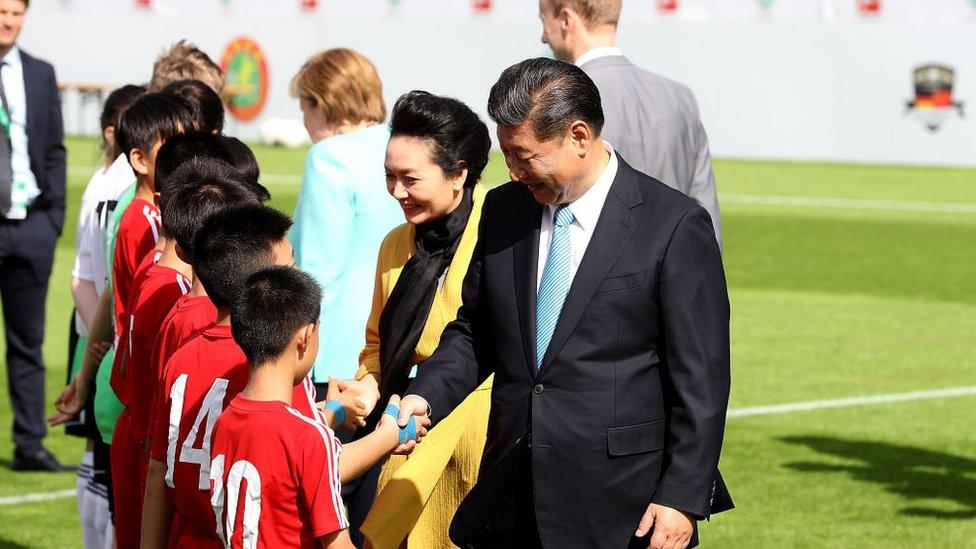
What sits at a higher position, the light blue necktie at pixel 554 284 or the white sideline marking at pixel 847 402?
the light blue necktie at pixel 554 284

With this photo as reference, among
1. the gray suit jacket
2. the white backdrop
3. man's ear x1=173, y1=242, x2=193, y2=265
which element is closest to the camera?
man's ear x1=173, y1=242, x2=193, y2=265

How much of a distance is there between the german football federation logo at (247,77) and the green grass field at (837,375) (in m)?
12.6

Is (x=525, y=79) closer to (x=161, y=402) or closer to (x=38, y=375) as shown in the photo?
(x=161, y=402)

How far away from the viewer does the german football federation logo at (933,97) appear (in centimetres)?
2967

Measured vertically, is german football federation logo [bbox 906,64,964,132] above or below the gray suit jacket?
below

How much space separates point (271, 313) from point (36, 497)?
182 inches

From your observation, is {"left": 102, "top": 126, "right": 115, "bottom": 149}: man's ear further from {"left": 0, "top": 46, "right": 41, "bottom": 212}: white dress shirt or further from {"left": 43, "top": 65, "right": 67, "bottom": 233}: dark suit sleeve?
{"left": 43, "top": 65, "right": 67, "bottom": 233}: dark suit sleeve

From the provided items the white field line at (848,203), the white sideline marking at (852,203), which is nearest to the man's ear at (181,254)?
the white field line at (848,203)

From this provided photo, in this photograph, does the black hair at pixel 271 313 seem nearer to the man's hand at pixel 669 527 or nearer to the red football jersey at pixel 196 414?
the red football jersey at pixel 196 414

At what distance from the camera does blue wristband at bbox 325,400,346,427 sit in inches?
170

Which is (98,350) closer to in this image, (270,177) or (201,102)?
(201,102)

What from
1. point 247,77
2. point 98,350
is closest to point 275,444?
point 98,350

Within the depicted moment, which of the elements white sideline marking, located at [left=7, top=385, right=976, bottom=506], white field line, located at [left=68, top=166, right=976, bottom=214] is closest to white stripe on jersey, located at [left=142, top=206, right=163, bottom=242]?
white sideline marking, located at [left=7, top=385, right=976, bottom=506]

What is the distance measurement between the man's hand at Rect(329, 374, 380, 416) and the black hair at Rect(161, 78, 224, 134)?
4.32 feet
